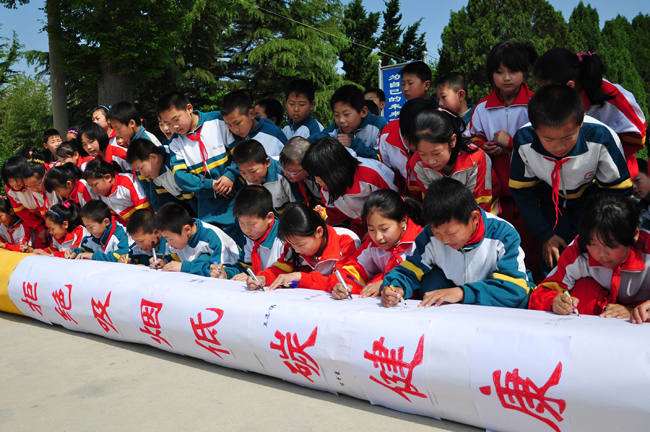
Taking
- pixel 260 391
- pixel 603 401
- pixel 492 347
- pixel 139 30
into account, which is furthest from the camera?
pixel 139 30

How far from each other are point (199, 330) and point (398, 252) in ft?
4.07

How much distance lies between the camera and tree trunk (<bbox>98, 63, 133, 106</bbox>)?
1111 centimetres

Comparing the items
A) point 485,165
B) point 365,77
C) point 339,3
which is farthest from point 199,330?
point 365,77

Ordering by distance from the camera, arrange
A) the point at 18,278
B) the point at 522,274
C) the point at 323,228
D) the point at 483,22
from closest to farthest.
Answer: the point at 522,274
the point at 323,228
the point at 18,278
the point at 483,22

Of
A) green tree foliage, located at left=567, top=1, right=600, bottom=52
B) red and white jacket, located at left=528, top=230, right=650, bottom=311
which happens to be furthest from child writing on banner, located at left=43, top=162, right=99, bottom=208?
green tree foliage, located at left=567, top=1, right=600, bottom=52

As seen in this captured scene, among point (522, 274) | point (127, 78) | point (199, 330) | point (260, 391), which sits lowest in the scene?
point (260, 391)

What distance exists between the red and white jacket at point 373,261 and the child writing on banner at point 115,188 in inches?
98.4

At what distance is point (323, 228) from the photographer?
3289 millimetres

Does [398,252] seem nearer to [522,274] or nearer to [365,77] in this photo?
[522,274]

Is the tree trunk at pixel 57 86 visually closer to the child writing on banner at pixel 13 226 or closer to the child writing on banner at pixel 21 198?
the child writing on banner at pixel 13 226

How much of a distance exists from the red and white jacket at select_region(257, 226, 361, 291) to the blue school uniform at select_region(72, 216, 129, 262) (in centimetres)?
191

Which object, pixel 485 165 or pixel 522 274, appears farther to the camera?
pixel 485 165

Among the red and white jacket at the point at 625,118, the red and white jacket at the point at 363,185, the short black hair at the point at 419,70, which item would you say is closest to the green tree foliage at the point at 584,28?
the short black hair at the point at 419,70

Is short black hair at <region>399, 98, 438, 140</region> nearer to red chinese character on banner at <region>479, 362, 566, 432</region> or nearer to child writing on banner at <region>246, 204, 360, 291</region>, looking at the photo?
child writing on banner at <region>246, 204, 360, 291</region>
